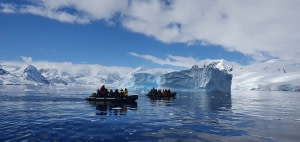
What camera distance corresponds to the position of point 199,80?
269ft

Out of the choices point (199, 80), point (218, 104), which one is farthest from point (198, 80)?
point (218, 104)

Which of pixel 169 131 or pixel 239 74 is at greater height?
pixel 239 74

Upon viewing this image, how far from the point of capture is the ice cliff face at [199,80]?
261 feet

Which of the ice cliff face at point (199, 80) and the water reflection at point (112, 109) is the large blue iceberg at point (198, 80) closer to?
the ice cliff face at point (199, 80)

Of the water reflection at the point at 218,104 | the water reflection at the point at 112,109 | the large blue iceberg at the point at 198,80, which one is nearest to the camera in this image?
the water reflection at the point at 112,109

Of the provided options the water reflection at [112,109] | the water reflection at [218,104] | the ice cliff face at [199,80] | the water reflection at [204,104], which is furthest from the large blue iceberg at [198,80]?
the water reflection at [112,109]

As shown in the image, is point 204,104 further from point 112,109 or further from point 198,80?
point 198,80

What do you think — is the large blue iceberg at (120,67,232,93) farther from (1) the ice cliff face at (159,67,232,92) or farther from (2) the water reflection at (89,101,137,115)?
(2) the water reflection at (89,101,137,115)

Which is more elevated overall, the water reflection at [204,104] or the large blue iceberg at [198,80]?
the large blue iceberg at [198,80]

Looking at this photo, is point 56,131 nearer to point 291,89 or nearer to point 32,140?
point 32,140

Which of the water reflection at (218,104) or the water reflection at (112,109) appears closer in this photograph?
the water reflection at (112,109)

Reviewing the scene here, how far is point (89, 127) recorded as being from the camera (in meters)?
13.3

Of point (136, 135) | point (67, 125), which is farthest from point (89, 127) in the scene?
point (136, 135)

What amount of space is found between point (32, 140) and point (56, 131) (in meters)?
1.84
